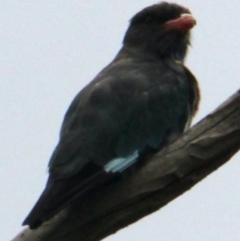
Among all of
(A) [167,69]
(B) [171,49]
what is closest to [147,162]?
(A) [167,69]

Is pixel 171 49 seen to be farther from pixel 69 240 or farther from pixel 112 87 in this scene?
pixel 69 240

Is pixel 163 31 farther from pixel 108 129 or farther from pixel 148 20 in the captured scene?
pixel 108 129

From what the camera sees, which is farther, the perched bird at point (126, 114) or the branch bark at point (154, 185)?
the perched bird at point (126, 114)

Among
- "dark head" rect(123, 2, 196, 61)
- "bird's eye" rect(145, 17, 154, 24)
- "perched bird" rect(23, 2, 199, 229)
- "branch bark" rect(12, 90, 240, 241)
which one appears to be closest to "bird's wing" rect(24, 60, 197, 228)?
"perched bird" rect(23, 2, 199, 229)

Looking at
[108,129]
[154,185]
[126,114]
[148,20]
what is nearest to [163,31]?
[148,20]

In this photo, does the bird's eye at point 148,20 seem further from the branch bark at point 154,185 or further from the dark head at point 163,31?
the branch bark at point 154,185

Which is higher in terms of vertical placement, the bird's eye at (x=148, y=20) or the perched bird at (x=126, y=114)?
the bird's eye at (x=148, y=20)

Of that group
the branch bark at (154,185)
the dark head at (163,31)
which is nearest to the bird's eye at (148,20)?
the dark head at (163,31)

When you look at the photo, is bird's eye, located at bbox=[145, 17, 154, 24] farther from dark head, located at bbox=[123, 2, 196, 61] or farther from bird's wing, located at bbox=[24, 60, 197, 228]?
bird's wing, located at bbox=[24, 60, 197, 228]
